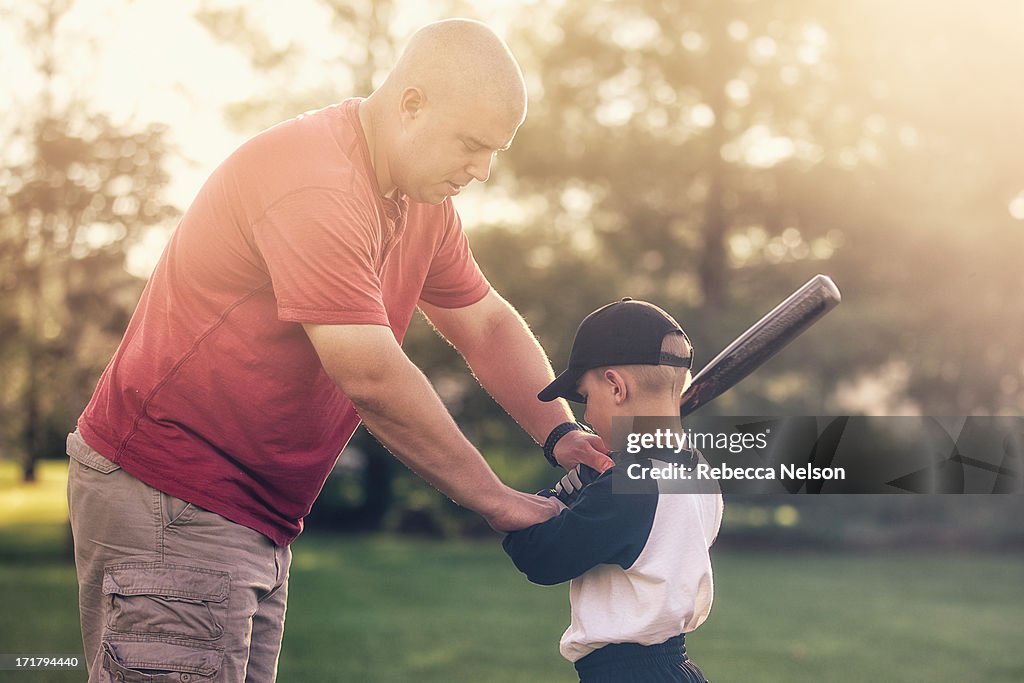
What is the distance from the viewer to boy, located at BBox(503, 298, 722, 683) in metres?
2.66

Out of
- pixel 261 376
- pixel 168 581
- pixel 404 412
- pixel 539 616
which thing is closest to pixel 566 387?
pixel 404 412

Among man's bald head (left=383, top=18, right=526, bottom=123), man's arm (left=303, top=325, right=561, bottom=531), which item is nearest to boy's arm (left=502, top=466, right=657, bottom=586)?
man's arm (left=303, top=325, right=561, bottom=531)

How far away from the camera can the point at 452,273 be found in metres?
3.15

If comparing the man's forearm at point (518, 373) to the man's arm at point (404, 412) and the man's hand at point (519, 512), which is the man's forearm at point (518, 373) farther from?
the man's arm at point (404, 412)

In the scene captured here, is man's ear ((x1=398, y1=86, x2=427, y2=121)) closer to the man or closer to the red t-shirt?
the man

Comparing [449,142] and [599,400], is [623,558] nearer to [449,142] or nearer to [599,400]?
[599,400]

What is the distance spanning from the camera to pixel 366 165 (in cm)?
261

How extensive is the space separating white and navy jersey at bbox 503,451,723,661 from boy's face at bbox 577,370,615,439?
0.11 metres

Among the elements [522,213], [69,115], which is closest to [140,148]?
[69,115]

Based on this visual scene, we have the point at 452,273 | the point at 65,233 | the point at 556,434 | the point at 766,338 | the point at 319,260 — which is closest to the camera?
the point at 319,260

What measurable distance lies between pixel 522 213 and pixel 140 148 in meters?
4.48

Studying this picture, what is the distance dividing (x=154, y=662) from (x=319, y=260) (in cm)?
90

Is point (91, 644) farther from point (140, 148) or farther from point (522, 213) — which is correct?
point (522, 213)

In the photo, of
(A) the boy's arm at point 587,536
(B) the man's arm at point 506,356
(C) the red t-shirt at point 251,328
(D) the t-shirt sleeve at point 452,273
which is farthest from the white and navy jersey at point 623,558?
(D) the t-shirt sleeve at point 452,273
